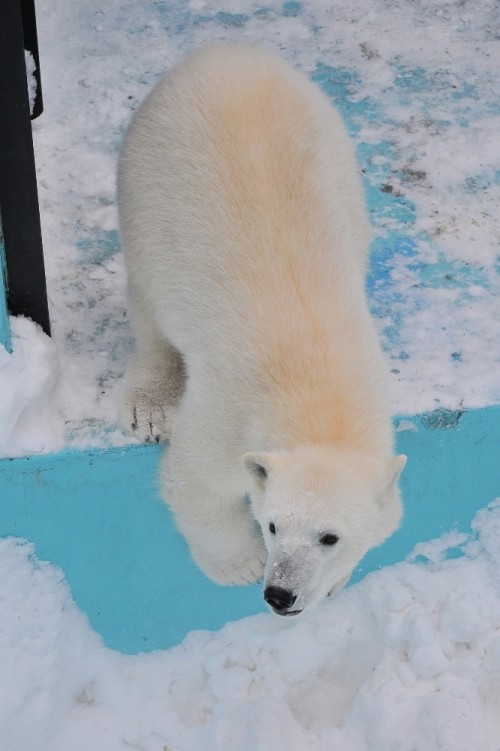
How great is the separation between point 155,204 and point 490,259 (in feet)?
4.71

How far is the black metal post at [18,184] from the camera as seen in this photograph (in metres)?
2.72

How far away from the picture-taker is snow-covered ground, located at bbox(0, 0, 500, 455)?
327cm

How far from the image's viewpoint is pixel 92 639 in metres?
3.39

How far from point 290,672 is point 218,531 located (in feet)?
1.97

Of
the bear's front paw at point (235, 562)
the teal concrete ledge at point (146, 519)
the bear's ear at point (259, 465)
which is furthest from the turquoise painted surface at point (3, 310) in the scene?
the bear's ear at point (259, 465)

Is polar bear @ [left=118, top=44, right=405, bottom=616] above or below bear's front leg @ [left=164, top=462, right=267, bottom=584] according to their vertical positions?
above

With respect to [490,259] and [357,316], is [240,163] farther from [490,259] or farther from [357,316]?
[490,259]

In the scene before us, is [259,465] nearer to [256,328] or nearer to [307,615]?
[256,328]

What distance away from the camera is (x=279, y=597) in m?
2.36

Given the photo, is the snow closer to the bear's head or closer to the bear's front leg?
the bear's front leg

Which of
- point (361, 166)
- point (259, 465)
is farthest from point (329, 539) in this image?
point (361, 166)

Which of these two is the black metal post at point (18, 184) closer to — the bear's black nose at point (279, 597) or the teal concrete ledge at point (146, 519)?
the teal concrete ledge at point (146, 519)

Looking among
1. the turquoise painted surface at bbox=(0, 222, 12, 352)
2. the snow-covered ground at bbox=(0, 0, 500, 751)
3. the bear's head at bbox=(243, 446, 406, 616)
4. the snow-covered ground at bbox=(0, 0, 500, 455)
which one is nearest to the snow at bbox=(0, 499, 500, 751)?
the snow-covered ground at bbox=(0, 0, 500, 751)

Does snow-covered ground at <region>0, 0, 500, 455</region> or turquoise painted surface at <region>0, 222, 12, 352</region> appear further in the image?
snow-covered ground at <region>0, 0, 500, 455</region>
